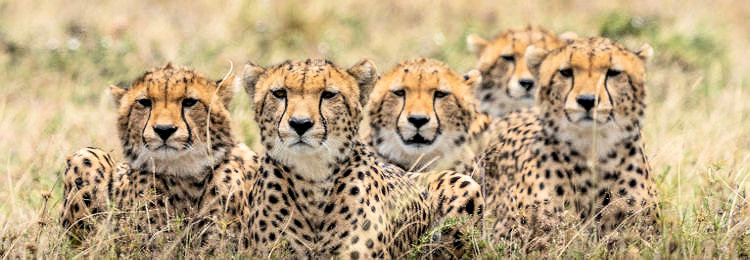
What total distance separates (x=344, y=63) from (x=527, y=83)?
247 cm

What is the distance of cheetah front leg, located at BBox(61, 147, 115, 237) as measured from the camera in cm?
462

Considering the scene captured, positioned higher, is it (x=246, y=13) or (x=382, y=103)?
(x=246, y=13)

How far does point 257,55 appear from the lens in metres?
8.62

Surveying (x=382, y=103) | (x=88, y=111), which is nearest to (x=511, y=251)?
(x=382, y=103)

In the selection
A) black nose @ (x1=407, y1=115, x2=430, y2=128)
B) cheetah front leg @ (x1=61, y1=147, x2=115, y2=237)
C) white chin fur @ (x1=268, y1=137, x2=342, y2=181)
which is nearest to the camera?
white chin fur @ (x1=268, y1=137, x2=342, y2=181)

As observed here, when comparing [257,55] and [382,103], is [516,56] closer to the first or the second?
[382,103]

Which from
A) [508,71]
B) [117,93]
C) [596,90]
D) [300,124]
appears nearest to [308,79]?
[300,124]

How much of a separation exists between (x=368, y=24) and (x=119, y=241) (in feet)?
21.0

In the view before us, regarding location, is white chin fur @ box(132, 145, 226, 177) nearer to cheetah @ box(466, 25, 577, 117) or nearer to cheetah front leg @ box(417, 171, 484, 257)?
cheetah front leg @ box(417, 171, 484, 257)

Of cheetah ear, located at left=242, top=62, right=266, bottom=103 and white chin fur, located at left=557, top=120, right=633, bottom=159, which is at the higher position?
cheetah ear, located at left=242, top=62, right=266, bottom=103

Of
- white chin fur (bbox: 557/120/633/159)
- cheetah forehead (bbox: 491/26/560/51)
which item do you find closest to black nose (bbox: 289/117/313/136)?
white chin fur (bbox: 557/120/633/159)

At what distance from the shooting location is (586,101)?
417 cm

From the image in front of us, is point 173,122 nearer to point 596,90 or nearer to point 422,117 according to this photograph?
point 422,117

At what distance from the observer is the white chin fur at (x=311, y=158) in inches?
143
